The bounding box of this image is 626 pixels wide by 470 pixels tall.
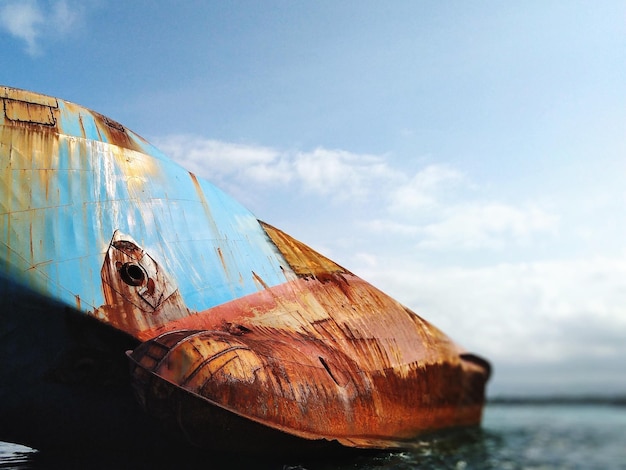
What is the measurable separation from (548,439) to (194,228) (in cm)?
553

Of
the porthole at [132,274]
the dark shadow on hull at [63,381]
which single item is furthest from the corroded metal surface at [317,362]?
the dark shadow on hull at [63,381]

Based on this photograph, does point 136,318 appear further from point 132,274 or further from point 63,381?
point 63,381

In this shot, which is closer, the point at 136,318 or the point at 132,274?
the point at 136,318

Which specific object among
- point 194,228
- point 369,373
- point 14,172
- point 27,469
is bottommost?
point 27,469

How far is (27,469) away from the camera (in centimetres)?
785

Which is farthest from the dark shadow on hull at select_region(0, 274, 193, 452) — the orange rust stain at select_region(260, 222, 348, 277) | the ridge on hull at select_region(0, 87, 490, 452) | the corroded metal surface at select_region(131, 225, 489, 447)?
the orange rust stain at select_region(260, 222, 348, 277)

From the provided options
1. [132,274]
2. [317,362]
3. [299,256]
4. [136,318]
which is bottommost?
A: [317,362]

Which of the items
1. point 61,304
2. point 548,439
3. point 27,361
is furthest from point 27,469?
point 548,439

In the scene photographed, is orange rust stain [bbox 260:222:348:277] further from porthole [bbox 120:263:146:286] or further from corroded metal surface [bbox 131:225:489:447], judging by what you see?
porthole [bbox 120:263:146:286]

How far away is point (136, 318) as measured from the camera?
21.4ft

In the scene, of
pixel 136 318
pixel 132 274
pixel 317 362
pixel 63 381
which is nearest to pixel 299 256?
pixel 317 362

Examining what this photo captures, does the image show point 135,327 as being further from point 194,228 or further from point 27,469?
point 27,469

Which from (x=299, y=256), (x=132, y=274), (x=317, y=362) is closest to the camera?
(x=132, y=274)

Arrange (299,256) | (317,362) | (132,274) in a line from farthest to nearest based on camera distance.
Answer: (299,256) < (317,362) < (132,274)
